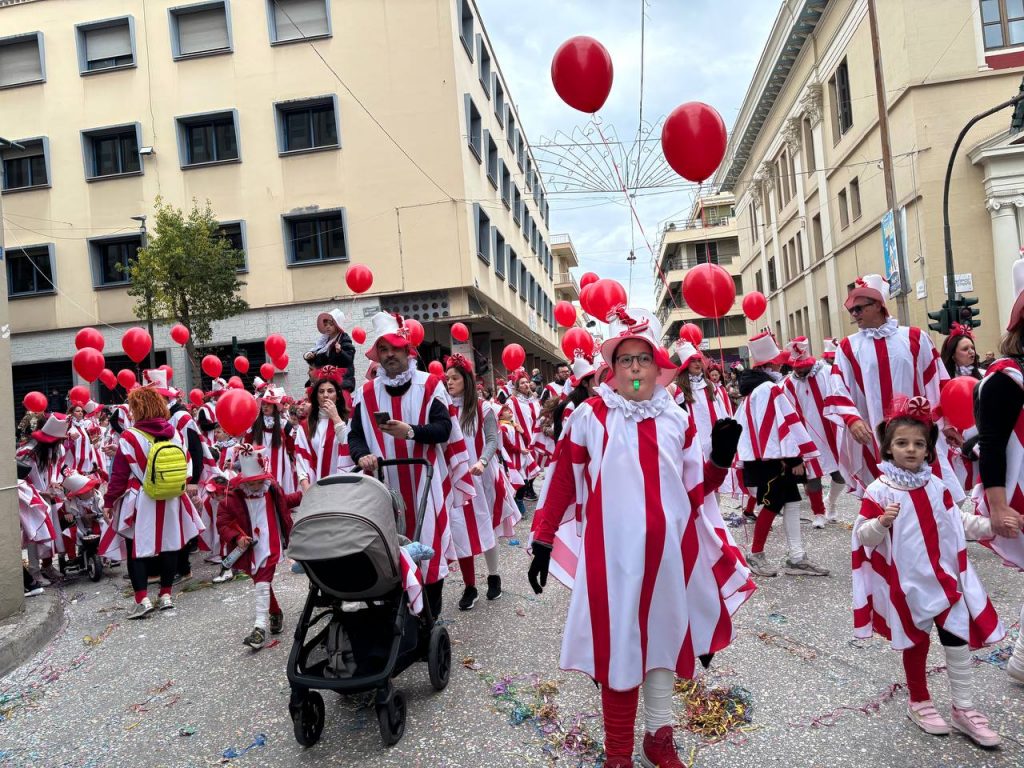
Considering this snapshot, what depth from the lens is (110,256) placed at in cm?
2209

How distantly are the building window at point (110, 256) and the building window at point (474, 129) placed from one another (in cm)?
1020

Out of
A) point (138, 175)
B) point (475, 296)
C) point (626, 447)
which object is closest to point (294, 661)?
point (626, 447)

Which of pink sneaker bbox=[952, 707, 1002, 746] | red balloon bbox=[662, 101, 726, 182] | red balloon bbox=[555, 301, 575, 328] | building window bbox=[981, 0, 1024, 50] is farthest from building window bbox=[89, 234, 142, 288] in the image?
building window bbox=[981, 0, 1024, 50]

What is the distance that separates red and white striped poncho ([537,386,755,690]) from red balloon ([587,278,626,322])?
16.6 ft

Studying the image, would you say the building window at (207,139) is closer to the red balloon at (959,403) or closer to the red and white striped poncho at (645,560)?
the red balloon at (959,403)

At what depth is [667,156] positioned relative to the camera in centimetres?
475

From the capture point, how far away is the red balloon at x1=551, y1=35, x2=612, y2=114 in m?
5.33

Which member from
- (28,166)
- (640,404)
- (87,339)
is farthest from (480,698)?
(28,166)

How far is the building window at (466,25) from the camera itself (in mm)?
21516

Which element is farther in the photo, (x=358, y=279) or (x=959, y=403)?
(x=358, y=279)

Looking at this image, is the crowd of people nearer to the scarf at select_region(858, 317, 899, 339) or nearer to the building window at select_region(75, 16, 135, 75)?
the scarf at select_region(858, 317, 899, 339)

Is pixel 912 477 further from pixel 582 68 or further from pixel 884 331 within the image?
pixel 582 68

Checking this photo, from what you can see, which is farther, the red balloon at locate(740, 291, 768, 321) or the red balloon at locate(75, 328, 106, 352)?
the red balloon at locate(75, 328, 106, 352)

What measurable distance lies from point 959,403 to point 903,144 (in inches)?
841
